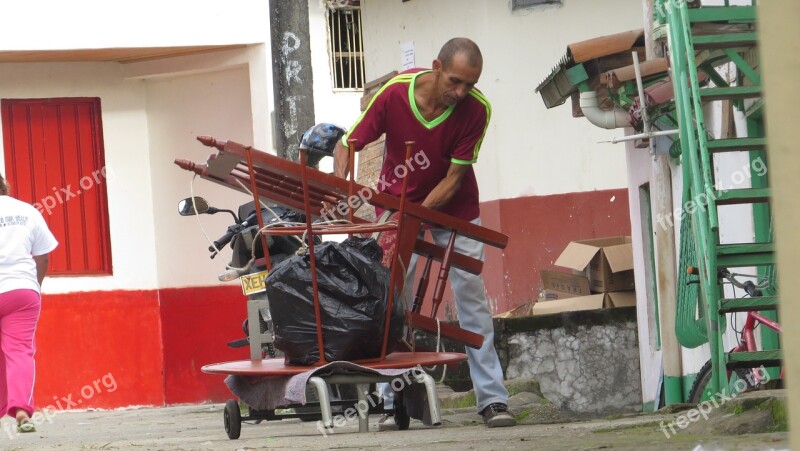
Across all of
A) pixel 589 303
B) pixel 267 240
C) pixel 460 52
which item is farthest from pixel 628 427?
pixel 589 303

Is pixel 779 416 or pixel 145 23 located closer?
pixel 779 416

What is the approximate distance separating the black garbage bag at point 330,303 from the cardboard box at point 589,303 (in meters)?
5.82

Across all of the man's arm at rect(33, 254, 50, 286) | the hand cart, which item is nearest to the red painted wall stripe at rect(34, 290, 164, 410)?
the man's arm at rect(33, 254, 50, 286)

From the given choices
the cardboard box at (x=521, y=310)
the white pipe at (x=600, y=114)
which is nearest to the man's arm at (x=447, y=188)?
the white pipe at (x=600, y=114)

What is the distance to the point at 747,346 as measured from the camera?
23.1 feet

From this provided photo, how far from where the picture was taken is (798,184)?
2.13 metres

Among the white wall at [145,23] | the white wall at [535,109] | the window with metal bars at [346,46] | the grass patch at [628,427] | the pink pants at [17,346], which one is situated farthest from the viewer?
the window with metal bars at [346,46]

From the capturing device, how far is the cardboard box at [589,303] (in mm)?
12008

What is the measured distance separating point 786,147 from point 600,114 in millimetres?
8417

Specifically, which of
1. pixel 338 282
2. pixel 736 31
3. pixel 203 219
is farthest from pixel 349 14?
pixel 338 282

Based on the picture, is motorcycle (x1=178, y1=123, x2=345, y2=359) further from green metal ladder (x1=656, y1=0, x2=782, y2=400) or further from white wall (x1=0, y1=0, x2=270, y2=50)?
white wall (x1=0, y1=0, x2=270, y2=50)

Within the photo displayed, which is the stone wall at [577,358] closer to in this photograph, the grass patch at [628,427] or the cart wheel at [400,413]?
the cart wheel at [400,413]

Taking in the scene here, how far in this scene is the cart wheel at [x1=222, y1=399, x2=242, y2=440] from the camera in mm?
6750

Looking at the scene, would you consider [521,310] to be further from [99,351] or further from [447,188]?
[447,188]
